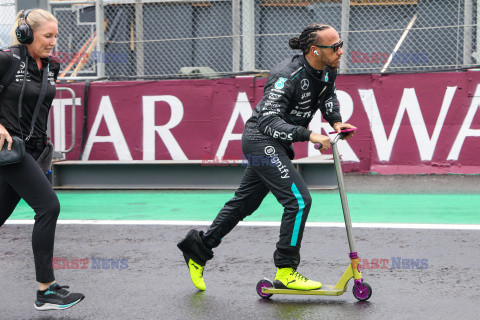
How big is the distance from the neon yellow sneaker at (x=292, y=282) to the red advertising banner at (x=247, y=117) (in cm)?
585

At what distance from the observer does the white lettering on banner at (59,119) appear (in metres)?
10.9

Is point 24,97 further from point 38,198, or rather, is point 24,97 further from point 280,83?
point 280,83

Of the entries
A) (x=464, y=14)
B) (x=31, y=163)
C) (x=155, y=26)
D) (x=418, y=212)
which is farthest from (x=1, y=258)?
(x=464, y=14)

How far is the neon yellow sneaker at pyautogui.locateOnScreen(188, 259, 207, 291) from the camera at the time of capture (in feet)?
16.2

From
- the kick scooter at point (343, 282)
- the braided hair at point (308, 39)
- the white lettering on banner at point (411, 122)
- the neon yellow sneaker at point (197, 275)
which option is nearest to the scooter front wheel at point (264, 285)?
the kick scooter at point (343, 282)

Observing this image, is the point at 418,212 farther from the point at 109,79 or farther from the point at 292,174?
the point at 109,79

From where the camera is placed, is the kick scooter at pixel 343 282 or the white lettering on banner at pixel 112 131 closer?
the kick scooter at pixel 343 282

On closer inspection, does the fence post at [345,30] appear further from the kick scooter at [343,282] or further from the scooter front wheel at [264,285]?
the scooter front wheel at [264,285]

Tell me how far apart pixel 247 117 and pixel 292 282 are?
611cm

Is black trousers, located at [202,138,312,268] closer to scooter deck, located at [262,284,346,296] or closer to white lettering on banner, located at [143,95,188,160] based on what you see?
scooter deck, located at [262,284,346,296]

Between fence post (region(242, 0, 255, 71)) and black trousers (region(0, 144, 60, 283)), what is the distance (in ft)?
23.9

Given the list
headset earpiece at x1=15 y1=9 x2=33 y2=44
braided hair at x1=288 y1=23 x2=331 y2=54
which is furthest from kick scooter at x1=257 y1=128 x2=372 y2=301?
headset earpiece at x1=15 y1=9 x2=33 y2=44

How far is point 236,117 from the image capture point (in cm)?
1062

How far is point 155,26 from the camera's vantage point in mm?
12609
